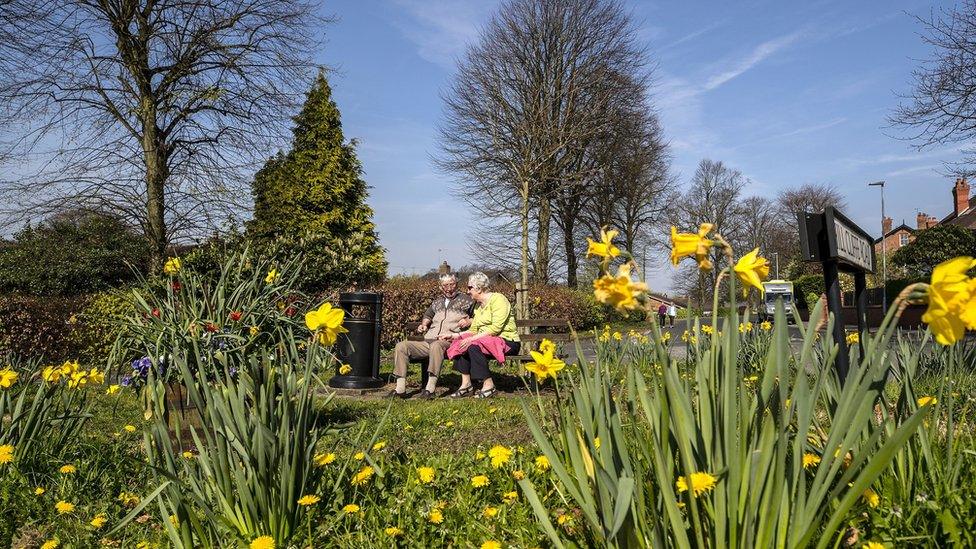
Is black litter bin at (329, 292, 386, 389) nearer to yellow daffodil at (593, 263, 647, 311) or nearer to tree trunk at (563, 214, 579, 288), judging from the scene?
yellow daffodil at (593, 263, 647, 311)

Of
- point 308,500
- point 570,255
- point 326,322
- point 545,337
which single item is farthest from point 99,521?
point 570,255

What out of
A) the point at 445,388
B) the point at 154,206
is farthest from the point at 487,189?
the point at 445,388

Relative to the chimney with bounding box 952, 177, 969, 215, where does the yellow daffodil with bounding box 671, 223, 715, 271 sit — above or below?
below

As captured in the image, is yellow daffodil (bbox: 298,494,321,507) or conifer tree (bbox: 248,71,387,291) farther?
conifer tree (bbox: 248,71,387,291)

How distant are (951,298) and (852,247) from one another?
1785 mm

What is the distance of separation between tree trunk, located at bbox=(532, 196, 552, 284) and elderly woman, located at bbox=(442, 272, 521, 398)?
1585 centimetres

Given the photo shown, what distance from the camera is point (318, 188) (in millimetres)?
16766

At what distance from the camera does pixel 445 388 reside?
739 centimetres

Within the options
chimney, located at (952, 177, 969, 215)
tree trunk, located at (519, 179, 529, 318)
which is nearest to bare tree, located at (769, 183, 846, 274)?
chimney, located at (952, 177, 969, 215)

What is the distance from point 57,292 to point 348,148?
7369mm

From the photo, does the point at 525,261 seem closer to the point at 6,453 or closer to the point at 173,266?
the point at 173,266

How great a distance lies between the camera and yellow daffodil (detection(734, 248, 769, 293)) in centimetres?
155

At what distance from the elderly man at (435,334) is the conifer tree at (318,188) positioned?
28.6 feet

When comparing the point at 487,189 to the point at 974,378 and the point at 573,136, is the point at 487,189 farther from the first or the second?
the point at 974,378
